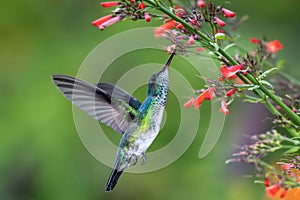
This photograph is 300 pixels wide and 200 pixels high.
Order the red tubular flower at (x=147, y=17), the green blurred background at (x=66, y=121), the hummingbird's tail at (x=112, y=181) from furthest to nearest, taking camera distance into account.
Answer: the green blurred background at (x=66, y=121) → the hummingbird's tail at (x=112, y=181) → the red tubular flower at (x=147, y=17)

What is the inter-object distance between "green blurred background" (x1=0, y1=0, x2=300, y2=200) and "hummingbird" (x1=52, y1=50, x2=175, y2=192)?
7.77 ft

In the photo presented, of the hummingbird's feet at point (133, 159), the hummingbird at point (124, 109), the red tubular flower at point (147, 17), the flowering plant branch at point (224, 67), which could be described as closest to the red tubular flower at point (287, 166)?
the flowering plant branch at point (224, 67)

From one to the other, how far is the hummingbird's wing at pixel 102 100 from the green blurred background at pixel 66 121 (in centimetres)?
239

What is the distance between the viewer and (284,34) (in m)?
5.15

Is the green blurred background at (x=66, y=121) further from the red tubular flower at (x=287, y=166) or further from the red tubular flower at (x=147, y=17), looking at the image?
the red tubular flower at (x=147, y=17)

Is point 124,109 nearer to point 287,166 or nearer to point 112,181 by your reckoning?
point 112,181

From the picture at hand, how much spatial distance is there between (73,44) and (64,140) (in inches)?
39.6

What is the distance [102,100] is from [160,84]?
310mm

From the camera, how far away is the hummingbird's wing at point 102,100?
1986mm

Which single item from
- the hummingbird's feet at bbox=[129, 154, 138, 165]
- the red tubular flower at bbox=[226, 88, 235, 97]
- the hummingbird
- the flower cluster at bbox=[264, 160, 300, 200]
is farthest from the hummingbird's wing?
the flower cluster at bbox=[264, 160, 300, 200]

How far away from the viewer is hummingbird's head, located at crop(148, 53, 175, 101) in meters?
1.91

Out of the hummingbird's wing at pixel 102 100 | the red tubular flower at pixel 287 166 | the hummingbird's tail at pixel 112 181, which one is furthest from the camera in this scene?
the hummingbird's tail at pixel 112 181

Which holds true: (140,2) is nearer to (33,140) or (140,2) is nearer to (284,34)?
(33,140)

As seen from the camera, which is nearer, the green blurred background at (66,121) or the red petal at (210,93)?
the red petal at (210,93)
